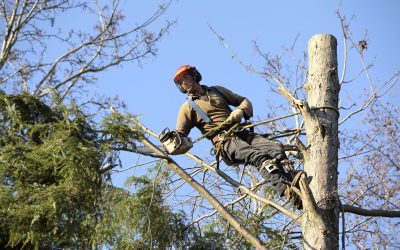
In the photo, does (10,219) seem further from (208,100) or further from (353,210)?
(353,210)

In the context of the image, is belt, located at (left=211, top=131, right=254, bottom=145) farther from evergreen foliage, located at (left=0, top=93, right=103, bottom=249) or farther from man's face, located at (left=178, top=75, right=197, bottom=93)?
evergreen foliage, located at (left=0, top=93, right=103, bottom=249)

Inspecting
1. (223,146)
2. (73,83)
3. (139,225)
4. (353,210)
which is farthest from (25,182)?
(73,83)

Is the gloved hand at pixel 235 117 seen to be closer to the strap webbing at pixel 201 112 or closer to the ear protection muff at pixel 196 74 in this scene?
the strap webbing at pixel 201 112

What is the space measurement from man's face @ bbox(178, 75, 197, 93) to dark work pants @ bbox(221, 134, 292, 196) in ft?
2.21

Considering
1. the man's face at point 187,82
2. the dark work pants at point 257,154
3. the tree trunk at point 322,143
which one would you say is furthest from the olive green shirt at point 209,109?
the tree trunk at point 322,143

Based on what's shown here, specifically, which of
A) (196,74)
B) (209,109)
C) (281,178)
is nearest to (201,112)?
(209,109)

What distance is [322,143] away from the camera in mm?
5711

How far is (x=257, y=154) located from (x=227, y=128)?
52 cm

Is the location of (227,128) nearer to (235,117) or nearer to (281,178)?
(235,117)

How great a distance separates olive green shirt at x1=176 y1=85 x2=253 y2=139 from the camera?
6753mm

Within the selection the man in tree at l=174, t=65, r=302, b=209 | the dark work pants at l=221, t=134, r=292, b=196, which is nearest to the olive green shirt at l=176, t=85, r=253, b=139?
the man in tree at l=174, t=65, r=302, b=209

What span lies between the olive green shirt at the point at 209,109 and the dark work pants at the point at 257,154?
0.32 meters

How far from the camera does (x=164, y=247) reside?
656cm

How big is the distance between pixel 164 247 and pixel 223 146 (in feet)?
3.27
